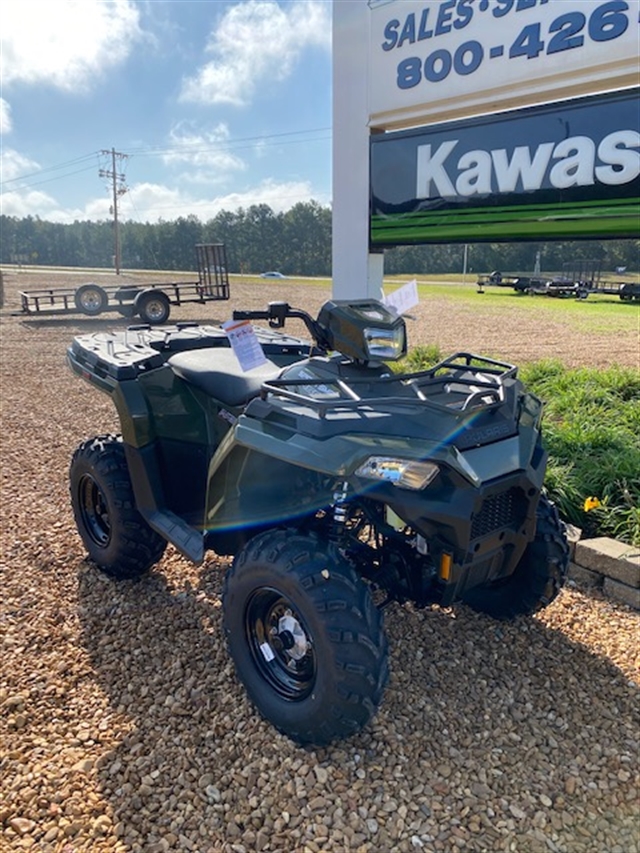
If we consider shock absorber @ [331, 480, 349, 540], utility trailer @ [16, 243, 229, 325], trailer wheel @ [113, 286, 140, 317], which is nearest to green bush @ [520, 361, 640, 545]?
shock absorber @ [331, 480, 349, 540]

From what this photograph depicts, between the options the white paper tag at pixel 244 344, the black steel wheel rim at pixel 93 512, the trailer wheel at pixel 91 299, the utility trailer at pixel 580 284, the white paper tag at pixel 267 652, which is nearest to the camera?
the white paper tag at pixel 244 344

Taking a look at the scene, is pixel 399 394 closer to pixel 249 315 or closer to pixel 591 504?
pixel 249 315

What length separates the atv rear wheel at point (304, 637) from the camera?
6.14 ft

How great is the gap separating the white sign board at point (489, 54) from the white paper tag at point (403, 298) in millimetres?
2478

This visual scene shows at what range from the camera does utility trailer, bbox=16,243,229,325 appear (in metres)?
15.3

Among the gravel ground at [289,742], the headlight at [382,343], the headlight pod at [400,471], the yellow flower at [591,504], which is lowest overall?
the gravel ground at [289,742]

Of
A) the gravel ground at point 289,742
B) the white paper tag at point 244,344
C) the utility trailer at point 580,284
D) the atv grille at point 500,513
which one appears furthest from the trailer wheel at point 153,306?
the atv grille at point 500,513

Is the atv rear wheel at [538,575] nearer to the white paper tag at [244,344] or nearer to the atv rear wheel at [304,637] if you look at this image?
the atv rear wheel at [304,637]

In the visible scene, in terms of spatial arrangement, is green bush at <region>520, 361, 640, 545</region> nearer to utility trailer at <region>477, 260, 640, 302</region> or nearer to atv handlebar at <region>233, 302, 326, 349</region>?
atv handlebar at <region>233, 302, 326, 349</region>

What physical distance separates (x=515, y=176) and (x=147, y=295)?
1220cm

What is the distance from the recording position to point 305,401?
76.9 inches

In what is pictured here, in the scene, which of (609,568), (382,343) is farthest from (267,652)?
(609,568)

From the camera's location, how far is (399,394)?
2.21 m

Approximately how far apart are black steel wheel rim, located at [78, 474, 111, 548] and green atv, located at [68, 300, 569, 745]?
34cm
